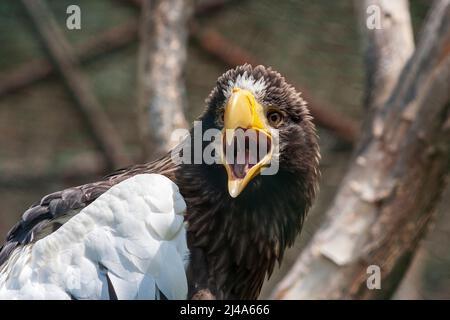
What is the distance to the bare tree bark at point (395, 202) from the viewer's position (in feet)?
7.89

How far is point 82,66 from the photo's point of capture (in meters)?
4.85

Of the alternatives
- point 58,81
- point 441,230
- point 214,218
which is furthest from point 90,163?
point 214,218

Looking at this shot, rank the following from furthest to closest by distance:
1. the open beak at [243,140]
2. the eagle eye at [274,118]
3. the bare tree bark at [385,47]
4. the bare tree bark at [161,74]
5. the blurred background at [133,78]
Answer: the blurred background at [133,78] < the bare tree bark at [161,74] < the bare tree bark at [385,47] < the eagle eye at [274,118] < the open beak at [243,140]

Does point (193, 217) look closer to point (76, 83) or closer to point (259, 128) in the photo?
point (259, 128)

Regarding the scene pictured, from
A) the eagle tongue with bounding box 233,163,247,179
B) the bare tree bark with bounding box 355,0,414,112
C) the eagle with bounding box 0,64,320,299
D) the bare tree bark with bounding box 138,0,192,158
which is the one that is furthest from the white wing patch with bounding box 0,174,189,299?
the bare tree bark with bounding box 138,0,192,158

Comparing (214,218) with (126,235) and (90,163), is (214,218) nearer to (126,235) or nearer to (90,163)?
(126,235)

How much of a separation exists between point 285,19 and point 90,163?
4.86 feet

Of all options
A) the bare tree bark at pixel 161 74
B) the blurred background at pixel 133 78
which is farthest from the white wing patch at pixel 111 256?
the blurred background at pixel 133 78

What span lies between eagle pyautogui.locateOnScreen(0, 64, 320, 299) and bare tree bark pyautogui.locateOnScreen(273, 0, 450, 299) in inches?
5.1

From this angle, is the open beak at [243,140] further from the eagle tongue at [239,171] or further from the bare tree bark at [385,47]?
the bare tree bark at [385,47]

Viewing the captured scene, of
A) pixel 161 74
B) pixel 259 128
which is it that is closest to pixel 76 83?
pixel 161 74

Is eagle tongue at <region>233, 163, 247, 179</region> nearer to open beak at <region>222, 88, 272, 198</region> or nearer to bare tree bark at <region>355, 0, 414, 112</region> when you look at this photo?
open beak at <region>222, 88, 272, 198</region>

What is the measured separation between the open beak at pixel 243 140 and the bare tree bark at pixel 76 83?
2.61 m

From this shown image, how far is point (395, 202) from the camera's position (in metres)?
2.45
